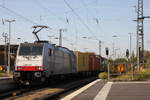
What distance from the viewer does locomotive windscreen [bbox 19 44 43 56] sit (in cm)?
2272

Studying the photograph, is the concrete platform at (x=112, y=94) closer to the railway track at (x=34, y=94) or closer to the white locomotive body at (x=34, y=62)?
the railway track at (x=34, y=94)

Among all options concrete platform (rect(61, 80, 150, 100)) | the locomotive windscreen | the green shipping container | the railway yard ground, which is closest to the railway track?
the railway yard ground

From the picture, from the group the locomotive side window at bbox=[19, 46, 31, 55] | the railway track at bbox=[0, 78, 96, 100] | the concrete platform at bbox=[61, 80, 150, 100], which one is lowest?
the railway track at bbox=[0, 78, 96, 100]

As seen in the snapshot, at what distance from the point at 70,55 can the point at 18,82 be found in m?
11.0

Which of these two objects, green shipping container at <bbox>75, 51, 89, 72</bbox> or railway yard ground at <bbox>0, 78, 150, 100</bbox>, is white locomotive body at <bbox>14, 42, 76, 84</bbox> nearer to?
railway yard ground at <bbox>0, 78, 150, 100</bbox>

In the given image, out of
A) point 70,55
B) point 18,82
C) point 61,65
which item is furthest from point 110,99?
point 70,55

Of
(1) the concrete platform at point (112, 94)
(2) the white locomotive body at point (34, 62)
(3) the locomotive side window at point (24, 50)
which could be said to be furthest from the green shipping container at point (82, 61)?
(1) the concrete platform at point (112, 94)

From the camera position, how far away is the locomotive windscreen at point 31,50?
74.5ft

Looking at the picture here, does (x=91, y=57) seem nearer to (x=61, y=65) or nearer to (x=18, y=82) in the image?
(x=61, y=65)

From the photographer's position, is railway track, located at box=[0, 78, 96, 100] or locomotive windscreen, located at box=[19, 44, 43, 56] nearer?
railway track, located at box=[0, 78, 96, 100]

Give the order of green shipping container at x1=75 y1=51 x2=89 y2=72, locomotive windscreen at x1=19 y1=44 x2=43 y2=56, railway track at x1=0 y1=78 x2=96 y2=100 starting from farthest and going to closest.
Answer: green shipping container at x1=75 y1=51 x2=89 y2=72, locomotive windscreen at x1=19 y1=44 x2=43 y2=56, railway track at x1=0 y1=78 x2=96 y2=100

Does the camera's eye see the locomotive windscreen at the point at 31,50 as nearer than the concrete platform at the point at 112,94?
No

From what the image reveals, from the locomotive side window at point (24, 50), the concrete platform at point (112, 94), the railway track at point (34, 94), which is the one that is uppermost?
the locomotive side window at point (24, 50)

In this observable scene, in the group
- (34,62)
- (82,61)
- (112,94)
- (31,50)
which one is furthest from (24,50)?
(82,61)
